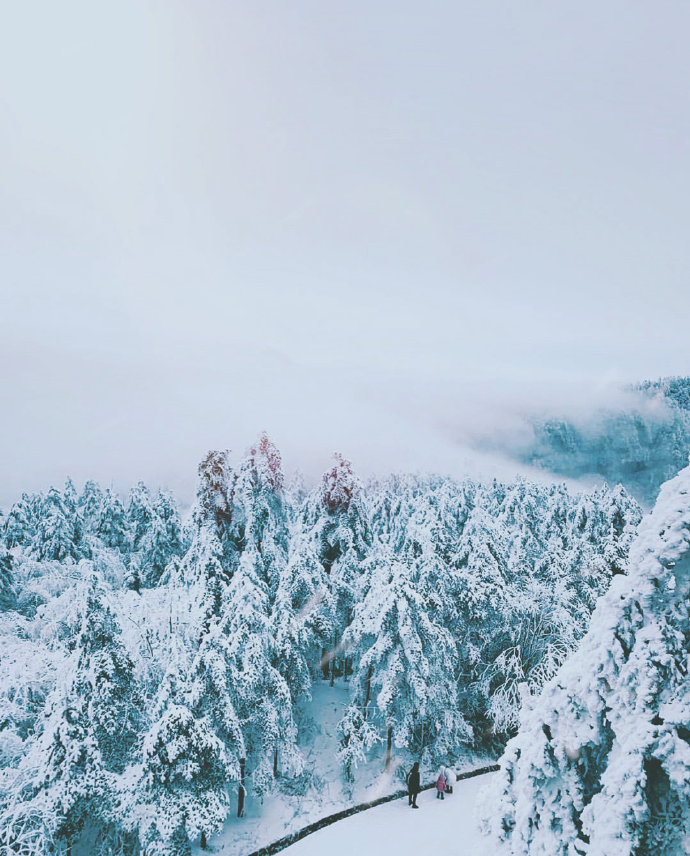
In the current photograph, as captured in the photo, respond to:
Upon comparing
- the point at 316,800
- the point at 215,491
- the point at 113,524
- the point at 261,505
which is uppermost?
the point at 215,491

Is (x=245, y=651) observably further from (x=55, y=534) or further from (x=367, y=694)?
(x=55, y=534)

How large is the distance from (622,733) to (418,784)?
13.3m

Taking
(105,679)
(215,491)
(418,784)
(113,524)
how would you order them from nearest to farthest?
Answer: (105,679) → (418,784) → (215,491) → (113,524)

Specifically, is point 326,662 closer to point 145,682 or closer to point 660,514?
point 145,682

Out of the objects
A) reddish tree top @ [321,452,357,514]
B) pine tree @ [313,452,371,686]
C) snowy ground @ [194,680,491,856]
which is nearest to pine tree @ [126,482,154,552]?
pine tree @ [313,452,371,686]

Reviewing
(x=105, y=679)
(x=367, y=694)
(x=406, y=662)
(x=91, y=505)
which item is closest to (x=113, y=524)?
(x=91, y=505)

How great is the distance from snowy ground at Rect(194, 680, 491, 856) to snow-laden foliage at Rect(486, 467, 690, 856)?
1181 cm

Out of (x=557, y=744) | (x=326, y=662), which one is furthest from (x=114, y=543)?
(x=557, y=744)

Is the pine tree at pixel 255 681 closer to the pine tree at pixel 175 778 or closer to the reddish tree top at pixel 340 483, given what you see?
the pine tree at pixel 175 778

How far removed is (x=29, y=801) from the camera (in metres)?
9.80

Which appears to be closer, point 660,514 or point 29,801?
point 660,514

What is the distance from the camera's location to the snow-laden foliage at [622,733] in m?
3.59

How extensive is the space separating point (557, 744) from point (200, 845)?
16.6m

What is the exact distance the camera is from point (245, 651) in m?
14.6
